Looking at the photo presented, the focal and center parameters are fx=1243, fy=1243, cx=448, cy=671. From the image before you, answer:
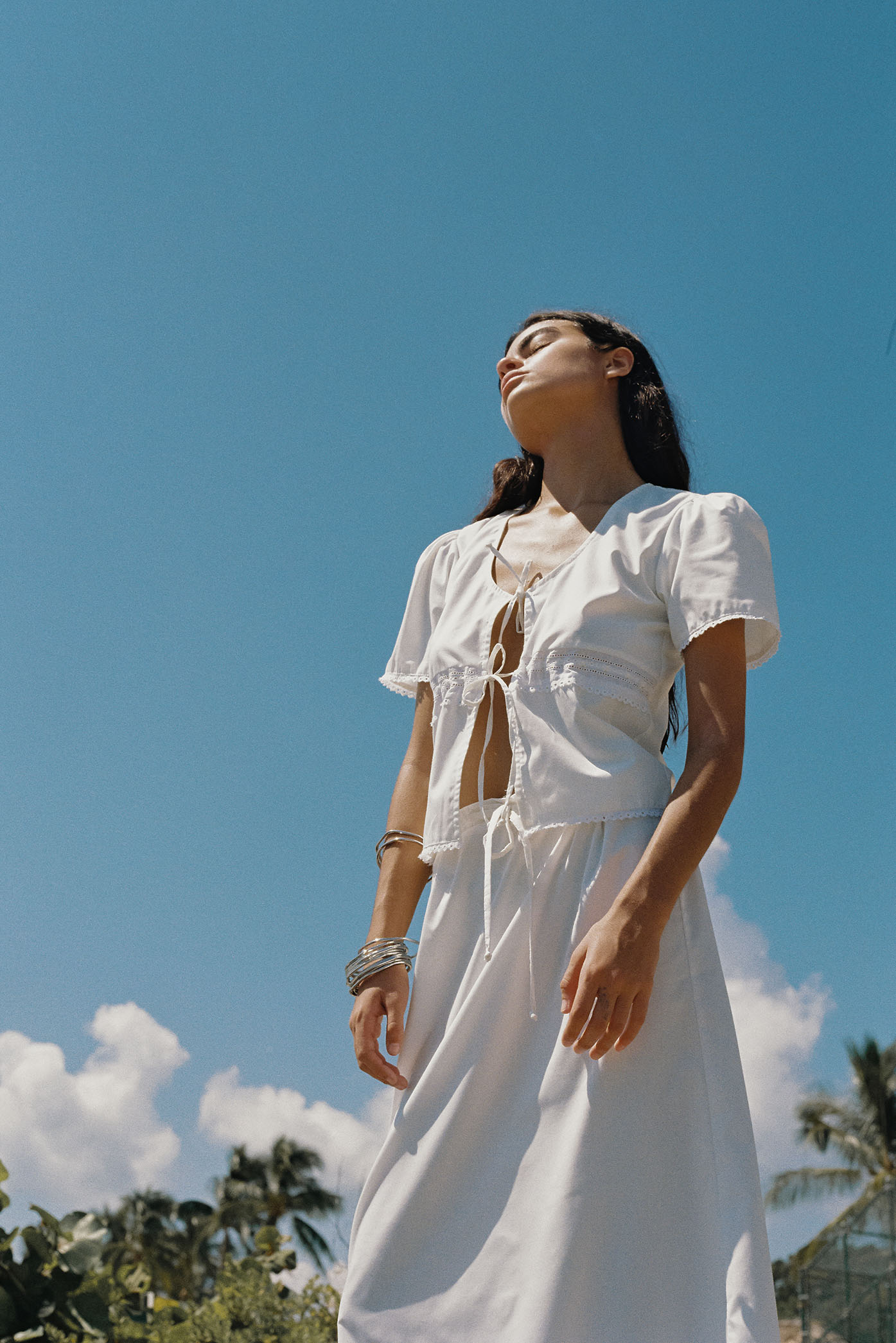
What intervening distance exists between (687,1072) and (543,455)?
129cm

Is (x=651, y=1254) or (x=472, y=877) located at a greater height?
(x=472, y=877)

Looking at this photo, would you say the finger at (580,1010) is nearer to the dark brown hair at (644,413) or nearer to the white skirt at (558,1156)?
the white skirt at (558,1156)

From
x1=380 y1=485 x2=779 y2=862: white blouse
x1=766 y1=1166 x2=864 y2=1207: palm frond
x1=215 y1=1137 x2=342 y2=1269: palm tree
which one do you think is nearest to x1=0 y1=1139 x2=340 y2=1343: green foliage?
x1=380 y1=485 x2=779 y2=862: white blouse

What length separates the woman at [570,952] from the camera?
1627mm

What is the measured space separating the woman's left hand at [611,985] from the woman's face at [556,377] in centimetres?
111

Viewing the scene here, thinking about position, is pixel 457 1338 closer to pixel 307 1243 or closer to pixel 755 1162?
pixel 755 1162

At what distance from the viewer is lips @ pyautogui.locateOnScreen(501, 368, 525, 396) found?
251 cm

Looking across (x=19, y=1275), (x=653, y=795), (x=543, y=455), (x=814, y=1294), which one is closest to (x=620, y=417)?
(x=543, y=455)

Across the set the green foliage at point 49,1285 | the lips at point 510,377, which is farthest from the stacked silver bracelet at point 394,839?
the green foliage at point 49,1285

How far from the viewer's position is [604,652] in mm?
2033

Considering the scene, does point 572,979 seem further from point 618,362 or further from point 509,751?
point 618,362

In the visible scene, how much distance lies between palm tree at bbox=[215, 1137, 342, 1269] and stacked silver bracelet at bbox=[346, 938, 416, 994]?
54013 millimetres

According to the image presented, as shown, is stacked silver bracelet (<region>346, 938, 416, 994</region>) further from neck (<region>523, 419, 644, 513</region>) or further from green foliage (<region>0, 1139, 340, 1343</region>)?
green foliage (<region>0, 1139, 340, 1343</region>)

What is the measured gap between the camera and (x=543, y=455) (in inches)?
100
